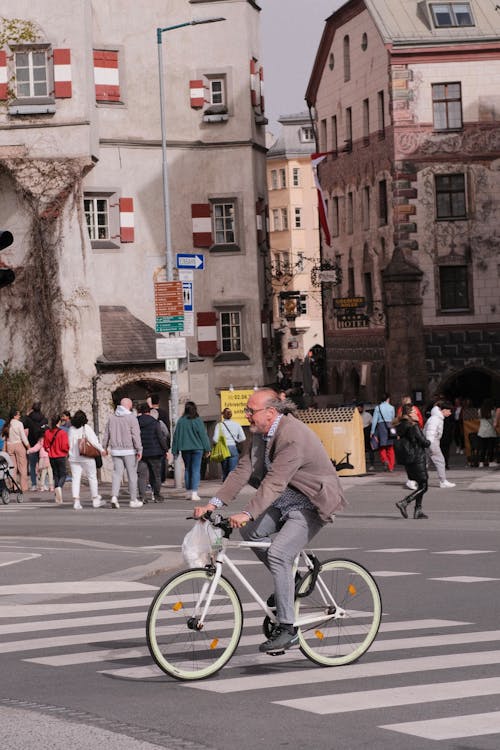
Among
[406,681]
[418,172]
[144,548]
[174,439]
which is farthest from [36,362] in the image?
[406,681]

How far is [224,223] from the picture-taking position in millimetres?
50438

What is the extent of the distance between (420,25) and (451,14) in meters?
1.49

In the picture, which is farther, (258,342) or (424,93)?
(424,93)

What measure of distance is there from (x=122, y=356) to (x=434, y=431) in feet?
52.9

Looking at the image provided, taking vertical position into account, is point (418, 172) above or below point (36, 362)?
above

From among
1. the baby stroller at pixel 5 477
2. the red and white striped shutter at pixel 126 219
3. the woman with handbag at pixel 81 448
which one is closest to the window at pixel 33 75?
the red and white striped shutter at pixel 126 219

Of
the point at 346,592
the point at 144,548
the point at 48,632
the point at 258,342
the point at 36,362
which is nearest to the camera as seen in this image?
the point at 346,592

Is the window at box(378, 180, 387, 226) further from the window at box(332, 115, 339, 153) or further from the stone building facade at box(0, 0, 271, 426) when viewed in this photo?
the stone building facade at box(0, 0, 271, 426)

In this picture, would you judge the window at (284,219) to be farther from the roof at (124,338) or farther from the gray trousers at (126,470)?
the gray trousers at (126,470)

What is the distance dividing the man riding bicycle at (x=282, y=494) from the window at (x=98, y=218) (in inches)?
1499

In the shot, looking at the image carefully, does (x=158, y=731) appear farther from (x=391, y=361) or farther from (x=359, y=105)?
(x=359, y=105)

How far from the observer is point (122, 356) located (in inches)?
1802

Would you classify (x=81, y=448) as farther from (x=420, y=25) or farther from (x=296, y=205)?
(x=296, y=205)

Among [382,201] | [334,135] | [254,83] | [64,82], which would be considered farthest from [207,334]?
[334,135]
